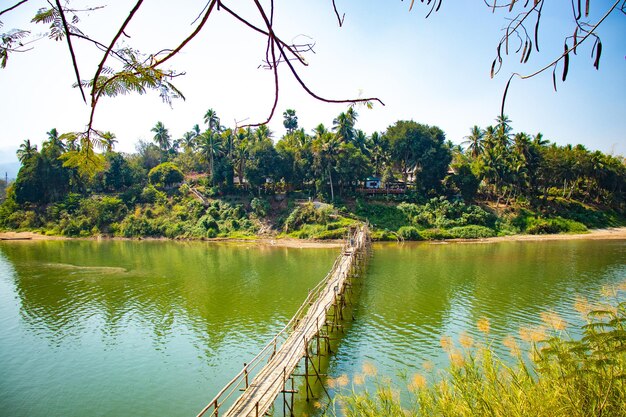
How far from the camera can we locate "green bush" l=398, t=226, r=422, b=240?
4462cm

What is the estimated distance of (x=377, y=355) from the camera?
14.2m

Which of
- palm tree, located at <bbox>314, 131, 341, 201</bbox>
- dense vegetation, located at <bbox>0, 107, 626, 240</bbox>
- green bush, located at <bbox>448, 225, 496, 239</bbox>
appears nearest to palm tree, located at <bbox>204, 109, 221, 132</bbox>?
dense vegetation, located at <bbox>0, 107, 626, 240</bbox>

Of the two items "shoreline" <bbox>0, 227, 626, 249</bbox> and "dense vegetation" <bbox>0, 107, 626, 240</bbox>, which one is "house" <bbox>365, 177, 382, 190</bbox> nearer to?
"dense vegetation" <bbox>0, 107, 626, 240</bbox>

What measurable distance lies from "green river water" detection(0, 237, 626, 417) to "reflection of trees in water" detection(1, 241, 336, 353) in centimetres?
13

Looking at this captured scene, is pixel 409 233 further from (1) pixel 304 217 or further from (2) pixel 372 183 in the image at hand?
(2) pixel 372 183

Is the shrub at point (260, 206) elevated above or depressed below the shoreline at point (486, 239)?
above

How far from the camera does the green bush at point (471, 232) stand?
148ft

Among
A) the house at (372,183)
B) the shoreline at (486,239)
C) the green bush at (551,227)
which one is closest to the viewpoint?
the shoreline at (486,239)

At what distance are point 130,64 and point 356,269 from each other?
25.3 metres

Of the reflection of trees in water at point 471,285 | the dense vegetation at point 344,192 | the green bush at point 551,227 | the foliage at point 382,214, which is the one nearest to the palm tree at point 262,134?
the dense vegetation at point 344,192

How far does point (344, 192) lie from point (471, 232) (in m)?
17.2

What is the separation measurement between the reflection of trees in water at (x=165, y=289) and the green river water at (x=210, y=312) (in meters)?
0.13

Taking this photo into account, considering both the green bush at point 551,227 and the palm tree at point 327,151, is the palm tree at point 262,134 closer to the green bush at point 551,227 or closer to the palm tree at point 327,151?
the palm tree at point 327,151

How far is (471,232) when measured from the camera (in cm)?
4575
